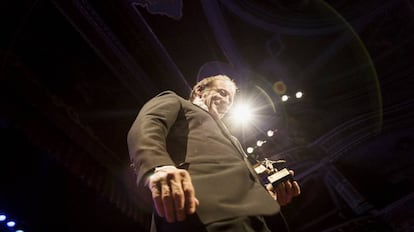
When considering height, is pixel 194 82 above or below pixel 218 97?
above

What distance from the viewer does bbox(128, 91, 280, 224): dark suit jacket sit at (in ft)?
3.02

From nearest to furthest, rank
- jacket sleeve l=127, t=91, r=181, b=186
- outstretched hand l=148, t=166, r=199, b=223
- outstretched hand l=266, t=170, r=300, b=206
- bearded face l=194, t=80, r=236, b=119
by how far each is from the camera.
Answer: outstretched hand l=148, t=166, r=199, b=223 → jacket sleeve l=127, t=91, r=181, b=186 → outstretched hand l=266, t=170, r=300, b=206 → bearded face l=194, t=80, r=236, b=119

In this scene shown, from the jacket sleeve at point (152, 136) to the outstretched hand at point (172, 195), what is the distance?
0.08 m

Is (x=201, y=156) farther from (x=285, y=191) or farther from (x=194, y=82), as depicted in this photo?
(x=194, y=82)

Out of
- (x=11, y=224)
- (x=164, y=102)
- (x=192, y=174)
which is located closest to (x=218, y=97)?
(x=164, y=102)

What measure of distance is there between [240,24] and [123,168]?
3.58 m

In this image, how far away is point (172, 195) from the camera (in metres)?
0.79

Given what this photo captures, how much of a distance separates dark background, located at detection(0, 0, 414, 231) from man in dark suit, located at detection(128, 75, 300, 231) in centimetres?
253

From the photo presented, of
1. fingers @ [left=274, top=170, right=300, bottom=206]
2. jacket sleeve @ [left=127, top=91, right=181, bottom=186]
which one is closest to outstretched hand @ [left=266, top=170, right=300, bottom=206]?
fingers @ [left=274, top=170, right=300, bottom=206]

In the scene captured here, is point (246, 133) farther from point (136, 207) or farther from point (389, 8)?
point (389, 8)

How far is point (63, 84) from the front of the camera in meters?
3.60

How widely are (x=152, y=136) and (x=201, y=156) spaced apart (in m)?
0.24

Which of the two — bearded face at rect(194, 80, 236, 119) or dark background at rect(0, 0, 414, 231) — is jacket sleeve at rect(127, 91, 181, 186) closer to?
bearded face at rect(194, 80, 236, 119)

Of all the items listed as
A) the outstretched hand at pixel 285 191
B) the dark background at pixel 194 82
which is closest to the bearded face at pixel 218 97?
the outstretched hand at pixel 285 191
